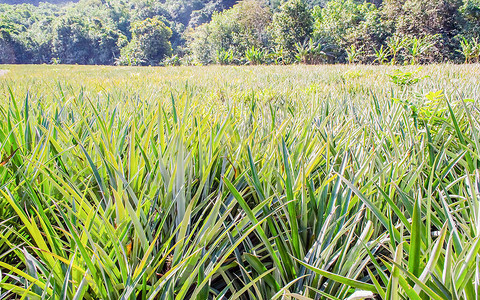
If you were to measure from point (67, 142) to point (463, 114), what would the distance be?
1508 mm

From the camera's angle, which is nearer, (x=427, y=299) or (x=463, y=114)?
(x=427, y=299)

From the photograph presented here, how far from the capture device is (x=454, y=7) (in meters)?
19.9

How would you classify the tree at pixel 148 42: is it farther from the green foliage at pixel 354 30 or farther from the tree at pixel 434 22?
the tree at pixel 434 22

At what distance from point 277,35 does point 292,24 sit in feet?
5.77

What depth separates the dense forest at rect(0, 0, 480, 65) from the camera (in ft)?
63.1

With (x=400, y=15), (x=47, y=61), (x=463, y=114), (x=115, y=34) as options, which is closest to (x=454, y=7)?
(x=400, y=15)

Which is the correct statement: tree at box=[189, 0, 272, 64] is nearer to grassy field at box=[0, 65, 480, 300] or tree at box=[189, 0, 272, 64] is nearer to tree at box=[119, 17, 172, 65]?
tree at box=[119, 17, 172, 65]

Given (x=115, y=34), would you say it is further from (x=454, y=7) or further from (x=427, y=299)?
(x=427, y=299)

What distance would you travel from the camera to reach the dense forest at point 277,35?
19219mm

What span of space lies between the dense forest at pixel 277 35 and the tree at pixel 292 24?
95 mm

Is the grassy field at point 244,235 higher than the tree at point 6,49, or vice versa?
the tree at point 6,49

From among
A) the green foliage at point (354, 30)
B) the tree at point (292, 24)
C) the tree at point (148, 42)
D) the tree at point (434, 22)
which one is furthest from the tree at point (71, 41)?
the tree at point (434, 22)

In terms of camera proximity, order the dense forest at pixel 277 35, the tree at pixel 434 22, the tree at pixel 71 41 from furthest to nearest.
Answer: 1. the tree at pixel 71 41
2. the tree at pixel 434 22
3. the dense forest at pixel 277 35

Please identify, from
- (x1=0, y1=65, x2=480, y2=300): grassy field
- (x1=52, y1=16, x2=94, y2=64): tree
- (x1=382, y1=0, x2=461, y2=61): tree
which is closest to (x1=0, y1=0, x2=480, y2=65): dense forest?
(x1=382, y1=0, x2=461, y2=61): tree
